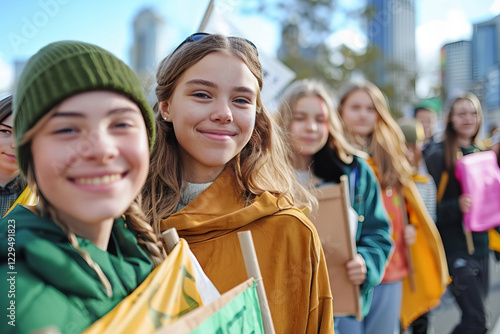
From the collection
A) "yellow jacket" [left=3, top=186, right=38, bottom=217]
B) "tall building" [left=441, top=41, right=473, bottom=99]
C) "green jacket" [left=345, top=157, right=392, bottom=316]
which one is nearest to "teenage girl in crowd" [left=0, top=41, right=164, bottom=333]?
"yellow jacket" [left=3, top=186, right=38, bottom=217]

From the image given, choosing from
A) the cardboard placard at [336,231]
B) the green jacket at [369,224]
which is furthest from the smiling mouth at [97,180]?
the green jacket at [369,224]

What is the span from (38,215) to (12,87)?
0.77 ft

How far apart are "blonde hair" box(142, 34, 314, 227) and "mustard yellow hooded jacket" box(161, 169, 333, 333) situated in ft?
0.21

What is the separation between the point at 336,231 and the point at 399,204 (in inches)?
56.7

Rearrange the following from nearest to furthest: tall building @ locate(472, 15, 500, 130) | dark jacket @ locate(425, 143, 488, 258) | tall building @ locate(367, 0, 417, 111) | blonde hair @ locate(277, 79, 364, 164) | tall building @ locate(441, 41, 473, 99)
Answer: blonde hair @ locate(277, 79, 364, 164) < dark jacket @ locate(425, 143, 488, 258) < tall building @ locate(472, 15, 500, 130) < tall building @ locate(441, 41, 473, 99) < tall building @ locate(367, 0, 417, 111)

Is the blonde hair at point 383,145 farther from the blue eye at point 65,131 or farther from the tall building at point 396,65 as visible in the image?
the tall building at point 396,65

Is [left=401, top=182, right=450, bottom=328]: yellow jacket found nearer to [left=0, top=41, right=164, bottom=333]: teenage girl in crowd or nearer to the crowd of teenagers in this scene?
the crowd of teenagers

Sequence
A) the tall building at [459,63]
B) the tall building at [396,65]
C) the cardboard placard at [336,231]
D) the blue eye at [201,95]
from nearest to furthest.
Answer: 1. the blue eye at [201,95]
2. the cardboard placard at [336,231]
3. the tall building at [459,63]
4. the tall building at [396,65]

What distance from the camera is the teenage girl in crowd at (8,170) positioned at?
1145 mm

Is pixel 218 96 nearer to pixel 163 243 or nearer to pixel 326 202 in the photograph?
pixel 163 243

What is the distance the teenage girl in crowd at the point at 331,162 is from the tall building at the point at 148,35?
1.03 metres

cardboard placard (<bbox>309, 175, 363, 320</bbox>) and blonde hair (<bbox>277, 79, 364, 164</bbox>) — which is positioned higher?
blonde hair (<bbox>277, 79, 364, 164</bbox>)

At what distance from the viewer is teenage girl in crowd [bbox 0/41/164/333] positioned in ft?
2.62

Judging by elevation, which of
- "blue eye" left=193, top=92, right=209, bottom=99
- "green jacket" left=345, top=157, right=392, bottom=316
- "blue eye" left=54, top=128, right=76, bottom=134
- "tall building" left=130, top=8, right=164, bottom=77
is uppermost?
"tall building" left=130, top=8, right=164, bottom=77
